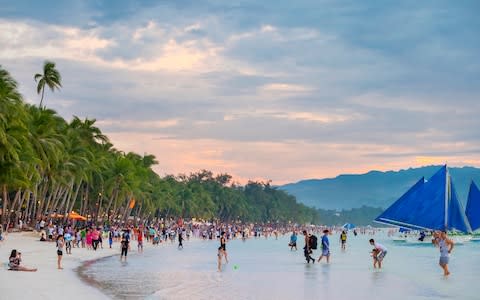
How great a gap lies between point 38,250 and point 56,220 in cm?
3694

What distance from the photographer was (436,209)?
224 feet

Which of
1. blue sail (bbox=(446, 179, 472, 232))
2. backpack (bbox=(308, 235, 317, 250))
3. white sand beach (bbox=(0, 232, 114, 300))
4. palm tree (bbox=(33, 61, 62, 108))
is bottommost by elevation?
white sand beach (bbox=(0, 232, 114, 300))

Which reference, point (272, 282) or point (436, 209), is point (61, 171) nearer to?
point (436, 209)

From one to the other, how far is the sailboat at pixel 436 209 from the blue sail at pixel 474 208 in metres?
5.19

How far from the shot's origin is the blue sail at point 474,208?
74.4 metres

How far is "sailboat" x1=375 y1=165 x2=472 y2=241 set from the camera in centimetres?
6762

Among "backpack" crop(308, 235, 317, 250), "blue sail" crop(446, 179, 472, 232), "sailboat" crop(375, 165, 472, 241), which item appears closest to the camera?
"backpack" crop(308, 235, 317, 250)

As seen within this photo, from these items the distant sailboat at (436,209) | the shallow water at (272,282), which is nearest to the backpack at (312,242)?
the shallow water at (272,282)

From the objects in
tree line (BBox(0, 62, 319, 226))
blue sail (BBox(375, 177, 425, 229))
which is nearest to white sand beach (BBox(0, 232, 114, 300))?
tree line (BBox(0, 62, 319, 226))

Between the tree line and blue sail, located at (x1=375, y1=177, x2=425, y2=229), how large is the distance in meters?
29.0

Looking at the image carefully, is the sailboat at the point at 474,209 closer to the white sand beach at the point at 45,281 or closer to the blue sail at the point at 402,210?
the blue sail at the point at 402,210

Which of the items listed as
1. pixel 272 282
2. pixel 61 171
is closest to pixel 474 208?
pixel 61 171

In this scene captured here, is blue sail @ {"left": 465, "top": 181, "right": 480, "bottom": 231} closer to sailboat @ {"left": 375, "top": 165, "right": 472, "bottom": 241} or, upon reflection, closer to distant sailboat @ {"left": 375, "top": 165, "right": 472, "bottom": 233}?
distant sailboat @ {"left": 375, "top": 165, "right": 472, "bottom": 233}

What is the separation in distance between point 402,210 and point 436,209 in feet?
12.9
